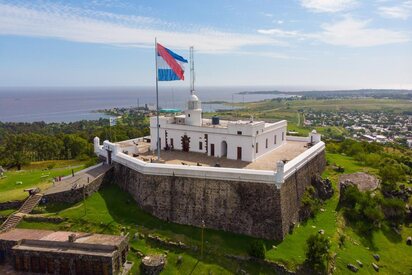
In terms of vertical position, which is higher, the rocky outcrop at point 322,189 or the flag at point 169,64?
the flag at point 169,64

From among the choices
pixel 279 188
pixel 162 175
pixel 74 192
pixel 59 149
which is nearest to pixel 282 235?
pixel 279 188

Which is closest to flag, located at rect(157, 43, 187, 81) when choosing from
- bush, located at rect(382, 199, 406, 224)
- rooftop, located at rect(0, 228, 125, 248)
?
rooftop, located at rect(0, 228, 125, 248)

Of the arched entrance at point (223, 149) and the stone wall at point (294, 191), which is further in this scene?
the arched entrance at point (223, 149)

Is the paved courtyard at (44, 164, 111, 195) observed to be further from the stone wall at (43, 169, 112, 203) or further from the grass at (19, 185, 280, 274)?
the grass at (19, 185, 280, 274)

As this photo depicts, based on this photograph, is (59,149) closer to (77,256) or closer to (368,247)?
(77,256)

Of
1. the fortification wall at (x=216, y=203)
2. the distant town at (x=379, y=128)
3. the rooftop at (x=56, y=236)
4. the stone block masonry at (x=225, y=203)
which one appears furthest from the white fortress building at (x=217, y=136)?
the distant town at (x=379, y=128)

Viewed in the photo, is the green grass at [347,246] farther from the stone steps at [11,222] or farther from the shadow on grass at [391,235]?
the stone steps at [11,222]
